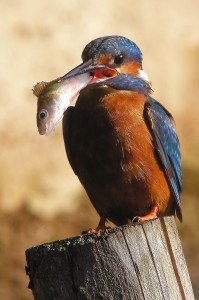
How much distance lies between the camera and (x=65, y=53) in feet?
35.8

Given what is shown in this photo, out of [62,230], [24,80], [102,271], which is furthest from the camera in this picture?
[24,80]

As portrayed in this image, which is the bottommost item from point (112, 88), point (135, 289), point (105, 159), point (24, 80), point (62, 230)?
point (135, 289)

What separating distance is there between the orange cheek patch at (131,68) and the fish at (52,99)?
2.12ft

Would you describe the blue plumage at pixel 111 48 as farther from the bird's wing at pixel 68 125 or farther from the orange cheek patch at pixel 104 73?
the bird's wing at pixel 68 125

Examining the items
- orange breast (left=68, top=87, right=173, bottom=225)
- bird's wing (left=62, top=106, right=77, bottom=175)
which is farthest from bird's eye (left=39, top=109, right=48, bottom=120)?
bird's wing (left=62, top=106, right=77, bottom=175)

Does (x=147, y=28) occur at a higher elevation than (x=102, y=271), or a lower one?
higher

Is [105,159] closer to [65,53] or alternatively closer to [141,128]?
[141,128]

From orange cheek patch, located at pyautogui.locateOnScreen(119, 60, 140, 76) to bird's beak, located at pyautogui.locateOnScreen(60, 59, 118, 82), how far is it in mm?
105

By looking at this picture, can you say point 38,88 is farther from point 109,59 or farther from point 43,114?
point 109,59

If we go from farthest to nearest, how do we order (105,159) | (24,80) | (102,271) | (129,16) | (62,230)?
(129,16), (24,80), (62,230), (105,159), (102,271)

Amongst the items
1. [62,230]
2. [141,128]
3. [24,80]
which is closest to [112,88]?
[141,128]

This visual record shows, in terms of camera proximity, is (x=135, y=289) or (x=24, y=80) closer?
(x=135, y=289)

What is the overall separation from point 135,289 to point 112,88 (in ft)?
6.96

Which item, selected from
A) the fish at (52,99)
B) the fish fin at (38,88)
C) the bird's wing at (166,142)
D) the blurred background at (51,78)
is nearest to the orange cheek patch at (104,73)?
the bird's wing at (166,142)
